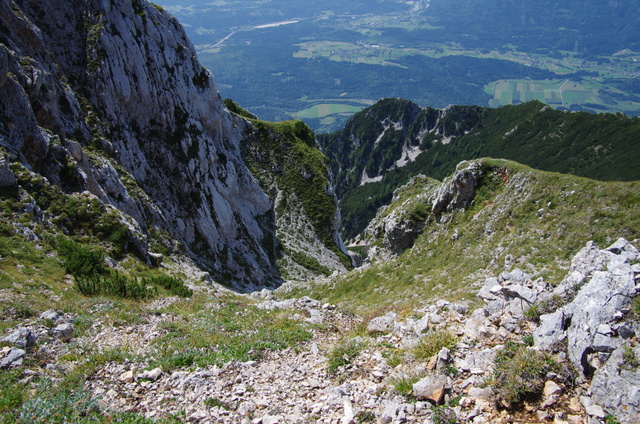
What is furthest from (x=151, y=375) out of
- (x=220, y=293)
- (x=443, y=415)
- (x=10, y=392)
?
(x=220, y=293)

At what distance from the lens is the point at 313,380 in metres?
11.1

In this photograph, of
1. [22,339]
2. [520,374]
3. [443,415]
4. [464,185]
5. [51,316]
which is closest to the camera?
[443,415]

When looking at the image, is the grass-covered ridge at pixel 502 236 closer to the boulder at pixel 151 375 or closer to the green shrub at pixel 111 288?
the green shrub at pixel 111 288

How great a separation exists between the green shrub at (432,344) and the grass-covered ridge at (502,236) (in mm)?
8607

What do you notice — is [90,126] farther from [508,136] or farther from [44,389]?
[508,136]

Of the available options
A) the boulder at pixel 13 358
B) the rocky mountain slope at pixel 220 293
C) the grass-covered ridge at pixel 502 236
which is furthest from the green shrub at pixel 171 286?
the grass-covered ridge at pixel 502 236

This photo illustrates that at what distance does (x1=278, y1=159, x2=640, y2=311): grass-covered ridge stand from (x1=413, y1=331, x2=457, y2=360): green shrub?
861 cm

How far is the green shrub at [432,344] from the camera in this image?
11.0m

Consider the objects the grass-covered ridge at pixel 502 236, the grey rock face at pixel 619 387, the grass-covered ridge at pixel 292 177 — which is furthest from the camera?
the grass-covered ridge at pixel 292 177

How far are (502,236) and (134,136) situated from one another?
52517 millimetres

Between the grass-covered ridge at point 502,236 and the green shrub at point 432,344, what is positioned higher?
the green shrub at point 432,344

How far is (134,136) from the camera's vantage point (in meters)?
53.8

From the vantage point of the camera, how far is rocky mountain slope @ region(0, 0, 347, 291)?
31.3 m

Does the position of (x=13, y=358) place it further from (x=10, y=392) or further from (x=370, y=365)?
(x=370, y=365)
